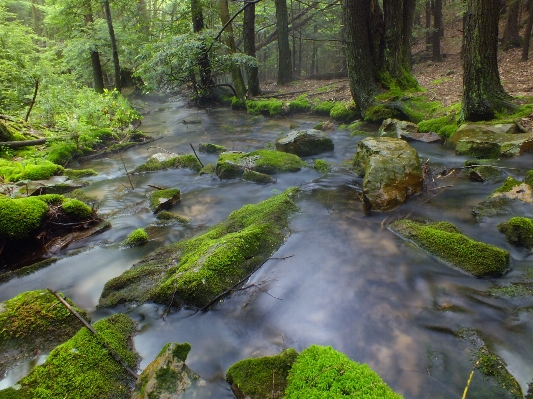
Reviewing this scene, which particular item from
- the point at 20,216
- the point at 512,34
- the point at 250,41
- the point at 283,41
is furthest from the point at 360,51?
the point at 512,34

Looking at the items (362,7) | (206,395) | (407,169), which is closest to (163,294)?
(206,395)

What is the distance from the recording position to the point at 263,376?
251 cm

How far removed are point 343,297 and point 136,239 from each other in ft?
11.2

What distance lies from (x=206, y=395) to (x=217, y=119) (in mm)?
15583

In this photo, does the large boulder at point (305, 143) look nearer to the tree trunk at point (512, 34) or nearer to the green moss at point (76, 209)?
the green moss at point (76, 209)

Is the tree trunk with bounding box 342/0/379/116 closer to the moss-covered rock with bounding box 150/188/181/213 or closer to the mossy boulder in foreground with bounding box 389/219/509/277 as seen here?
the mossy boulder in foreground with bounding box 389/219/509/277

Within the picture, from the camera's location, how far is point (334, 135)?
446 inches

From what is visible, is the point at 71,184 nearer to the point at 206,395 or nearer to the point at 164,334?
the point at 164,334

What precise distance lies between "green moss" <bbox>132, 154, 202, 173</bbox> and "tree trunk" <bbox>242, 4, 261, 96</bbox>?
10.2 m

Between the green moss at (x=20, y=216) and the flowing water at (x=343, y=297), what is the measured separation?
0.70 meters

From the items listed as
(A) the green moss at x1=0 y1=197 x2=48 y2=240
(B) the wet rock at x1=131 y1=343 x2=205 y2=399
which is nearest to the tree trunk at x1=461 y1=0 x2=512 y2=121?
(B) the wet rock at x1=131 y1=343 x2=205 y2=399

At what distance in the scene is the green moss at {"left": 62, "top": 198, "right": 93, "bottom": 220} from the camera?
17.5 feet

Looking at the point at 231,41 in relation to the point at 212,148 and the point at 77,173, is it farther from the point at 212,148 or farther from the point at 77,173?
the point at 77,173

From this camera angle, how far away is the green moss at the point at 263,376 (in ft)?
7.92
